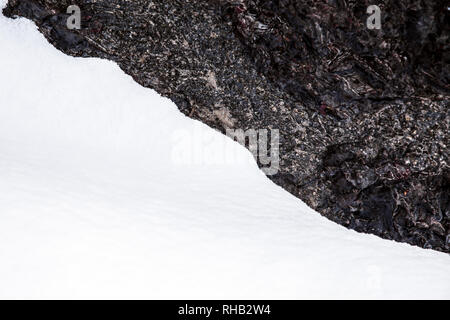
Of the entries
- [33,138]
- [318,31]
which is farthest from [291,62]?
[33,138]

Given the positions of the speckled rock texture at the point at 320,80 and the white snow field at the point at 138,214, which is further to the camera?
the speckled rock texture at the point at 320,80

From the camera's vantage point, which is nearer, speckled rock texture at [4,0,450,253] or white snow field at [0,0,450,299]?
A: white snow field at [0,0,450,299]

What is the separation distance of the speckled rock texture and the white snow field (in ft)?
0.67

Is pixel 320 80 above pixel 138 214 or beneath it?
above

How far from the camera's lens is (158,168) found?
323 cm

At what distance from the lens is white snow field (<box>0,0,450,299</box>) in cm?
199

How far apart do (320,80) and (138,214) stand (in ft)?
6.61

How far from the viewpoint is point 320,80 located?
10.7ft

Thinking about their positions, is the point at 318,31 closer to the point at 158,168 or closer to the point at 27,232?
the point at 158,168

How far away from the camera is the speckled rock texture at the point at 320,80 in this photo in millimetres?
2980

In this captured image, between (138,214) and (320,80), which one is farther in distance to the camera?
(320,80)

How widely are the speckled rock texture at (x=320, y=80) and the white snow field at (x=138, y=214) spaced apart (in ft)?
0.67

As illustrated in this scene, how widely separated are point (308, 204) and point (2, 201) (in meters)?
2.43

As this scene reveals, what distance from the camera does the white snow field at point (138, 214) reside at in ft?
6.54
